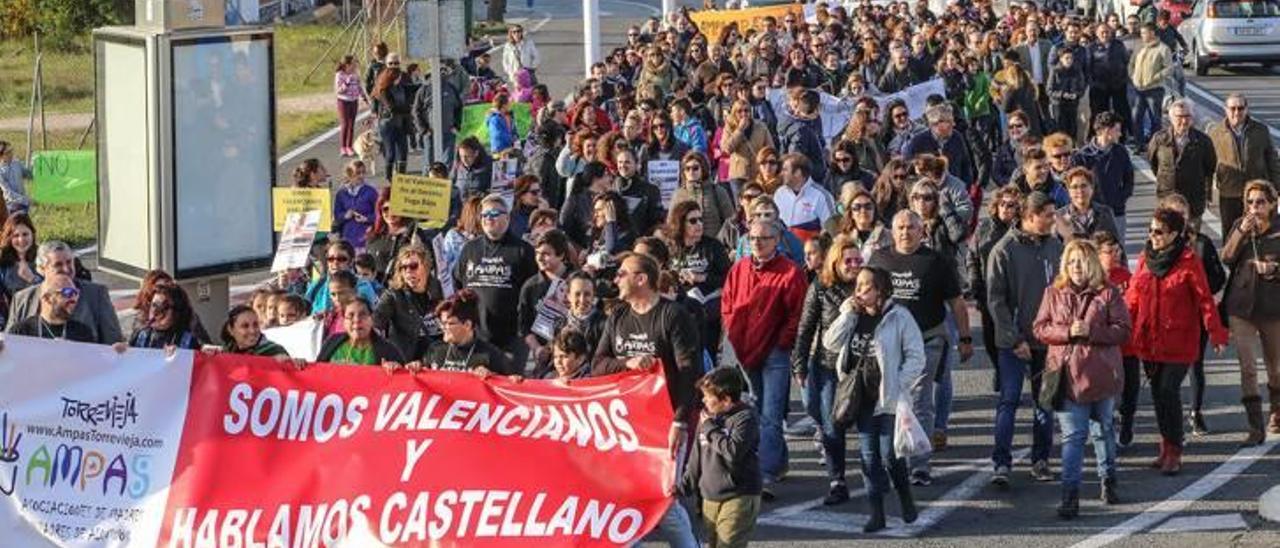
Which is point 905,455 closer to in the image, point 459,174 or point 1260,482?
point 1260,482

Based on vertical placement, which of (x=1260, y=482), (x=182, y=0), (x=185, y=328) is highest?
(x=182, y=0)

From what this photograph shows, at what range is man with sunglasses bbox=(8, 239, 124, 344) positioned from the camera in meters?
13.4

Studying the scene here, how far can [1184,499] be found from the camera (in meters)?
14.0

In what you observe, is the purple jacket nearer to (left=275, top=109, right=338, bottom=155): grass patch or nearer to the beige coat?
the beige coat

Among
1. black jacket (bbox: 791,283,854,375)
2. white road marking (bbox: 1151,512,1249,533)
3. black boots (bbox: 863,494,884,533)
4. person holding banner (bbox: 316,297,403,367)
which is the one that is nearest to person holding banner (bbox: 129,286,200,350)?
person holding banner (bbox: 316,297,403,367)

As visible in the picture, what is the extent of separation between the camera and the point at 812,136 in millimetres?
22016

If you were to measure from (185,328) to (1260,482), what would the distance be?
5.66 metres

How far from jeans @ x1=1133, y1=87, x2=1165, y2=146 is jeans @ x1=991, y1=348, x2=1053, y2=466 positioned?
15.5 m

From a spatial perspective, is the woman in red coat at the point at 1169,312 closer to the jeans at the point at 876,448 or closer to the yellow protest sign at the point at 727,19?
the jeans at the point at 876,448

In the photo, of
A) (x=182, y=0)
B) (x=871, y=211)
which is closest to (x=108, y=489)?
(x=182, y=0)

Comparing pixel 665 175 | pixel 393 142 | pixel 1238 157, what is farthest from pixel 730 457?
pixel 393 142

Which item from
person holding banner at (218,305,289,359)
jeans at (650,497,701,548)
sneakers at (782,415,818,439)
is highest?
person holding banner at (218,305,289,359)

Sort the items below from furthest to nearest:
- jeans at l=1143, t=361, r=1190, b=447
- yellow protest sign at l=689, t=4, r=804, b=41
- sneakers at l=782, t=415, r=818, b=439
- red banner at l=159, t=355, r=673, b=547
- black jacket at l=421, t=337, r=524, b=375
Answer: yellow protest sign at l=689, t=4, r=804, b=41, sneakers at l=782, t=415, r=818, b=439, jeans at l=1143, t=361, r=1190, b=447, black jacket at l=421, t=337, r=524, b=375, red banner at l=159, t=355, r=673, b=547

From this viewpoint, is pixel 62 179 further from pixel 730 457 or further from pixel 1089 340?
pixel 730 457
